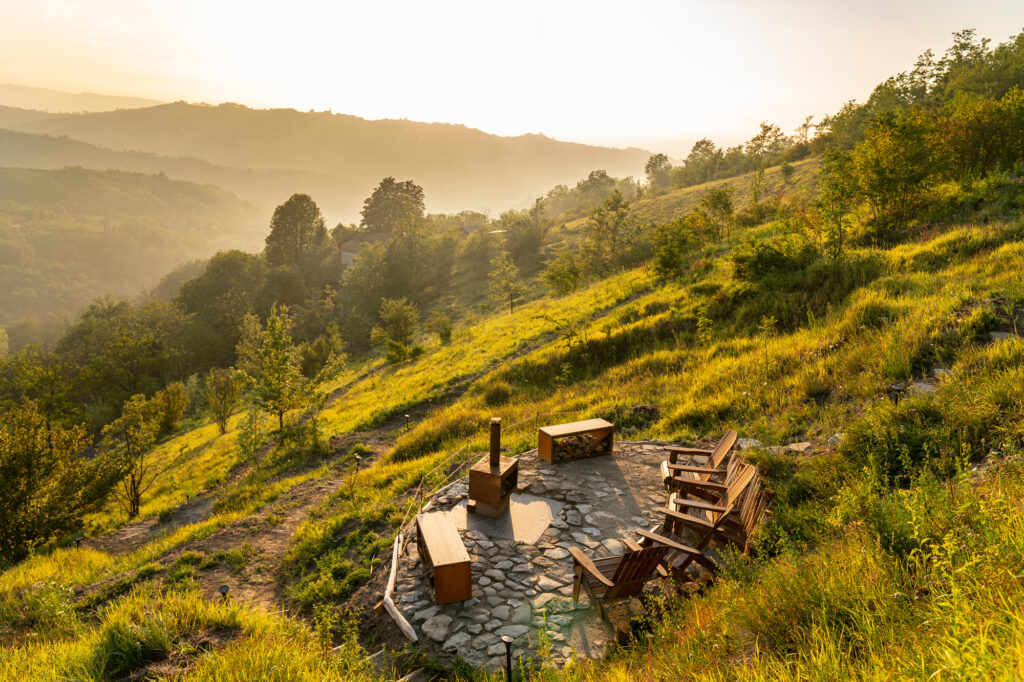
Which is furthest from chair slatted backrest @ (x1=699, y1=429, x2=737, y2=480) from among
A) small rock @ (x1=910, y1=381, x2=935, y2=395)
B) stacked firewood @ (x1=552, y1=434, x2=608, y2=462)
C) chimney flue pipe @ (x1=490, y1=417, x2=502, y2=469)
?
chimney flue pipe @ (x1=490, y1=417, x2=502, y2=469)

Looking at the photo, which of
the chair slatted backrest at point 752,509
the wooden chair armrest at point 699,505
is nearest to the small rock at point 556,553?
the wooden chair armrest at point 699,505

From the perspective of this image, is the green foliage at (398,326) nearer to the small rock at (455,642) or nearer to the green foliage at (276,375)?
the green foliage at (276,375)

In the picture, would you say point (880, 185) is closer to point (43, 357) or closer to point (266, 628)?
point (266, 628)

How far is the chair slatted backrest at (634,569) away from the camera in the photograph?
474cm

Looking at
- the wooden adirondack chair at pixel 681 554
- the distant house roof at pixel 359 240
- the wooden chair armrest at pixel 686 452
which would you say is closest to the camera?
the wooden adirondack chair at pixel 681 554

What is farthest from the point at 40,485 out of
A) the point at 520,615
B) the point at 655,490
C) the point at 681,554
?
the point at 681,554

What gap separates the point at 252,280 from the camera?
67.9 metres

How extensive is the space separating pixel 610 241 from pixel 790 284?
1014 inches

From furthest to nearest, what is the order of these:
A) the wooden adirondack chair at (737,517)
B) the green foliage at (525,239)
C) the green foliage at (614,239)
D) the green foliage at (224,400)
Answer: the green foliage at (525,239), the green foliage at (614,239), the green foliage at (224,400), the wooden adirondack chair at (737,517)

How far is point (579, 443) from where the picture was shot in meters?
9.16

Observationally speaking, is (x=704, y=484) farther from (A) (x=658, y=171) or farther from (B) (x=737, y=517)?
(A) (x=658, y=171)

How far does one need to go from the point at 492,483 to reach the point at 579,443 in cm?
242

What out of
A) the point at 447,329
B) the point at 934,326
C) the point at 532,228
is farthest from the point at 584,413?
the point at 532,228

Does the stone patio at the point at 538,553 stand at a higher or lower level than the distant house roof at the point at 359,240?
lower
